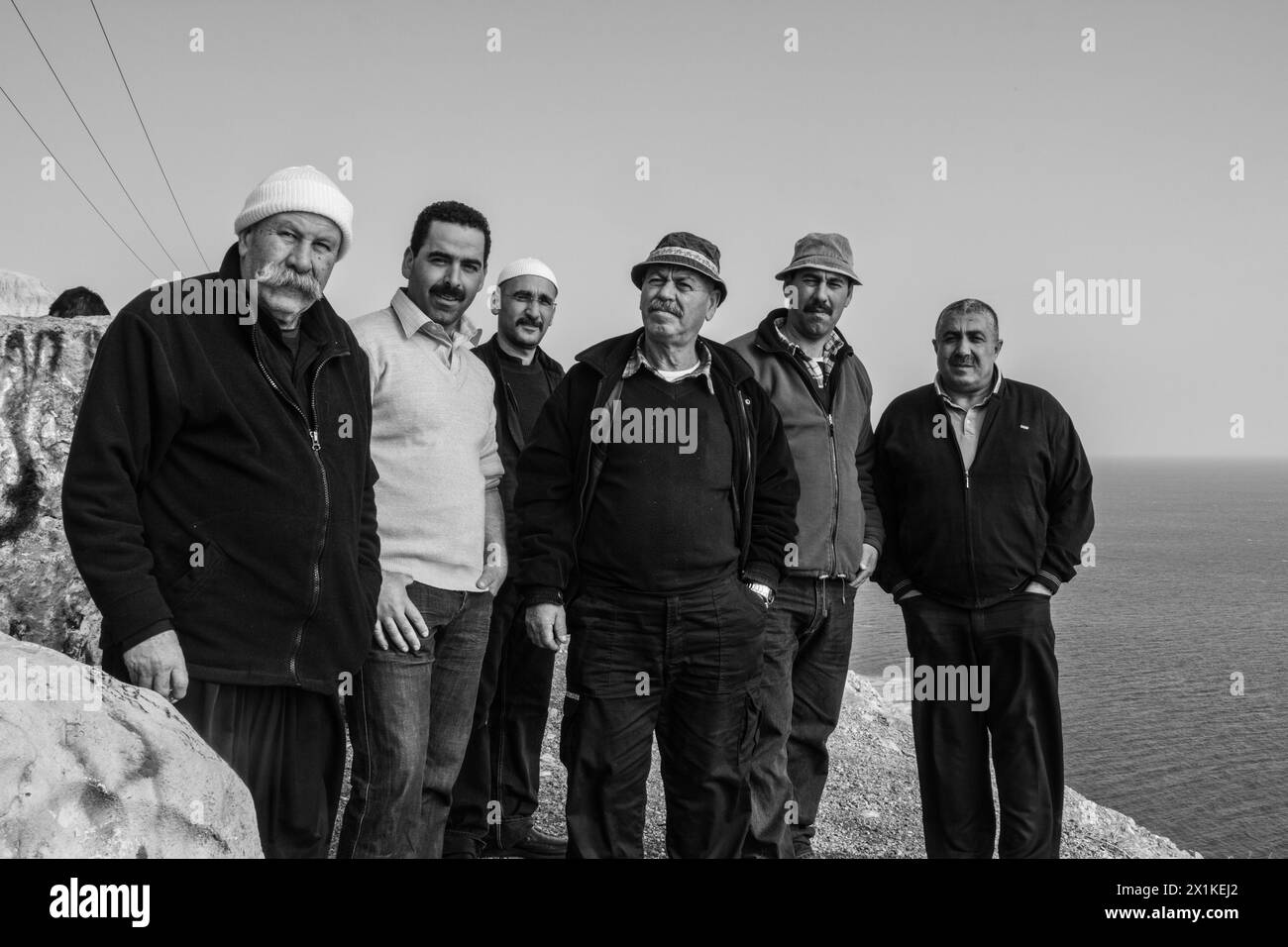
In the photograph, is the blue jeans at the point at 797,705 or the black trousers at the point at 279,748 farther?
the blue jeans at the point at 797,705

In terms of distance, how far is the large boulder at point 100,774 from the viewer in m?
2.33

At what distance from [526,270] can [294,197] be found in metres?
2.60

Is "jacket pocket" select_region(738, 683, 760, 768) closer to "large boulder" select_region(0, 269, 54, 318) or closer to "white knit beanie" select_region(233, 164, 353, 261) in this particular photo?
"white knit beanie" select_region(233, 164, 353, 261)

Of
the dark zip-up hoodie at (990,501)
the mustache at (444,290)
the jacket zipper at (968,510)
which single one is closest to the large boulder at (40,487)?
the mustache at (444,290)

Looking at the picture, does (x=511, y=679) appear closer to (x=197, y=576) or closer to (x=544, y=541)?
(x=544, y=541)

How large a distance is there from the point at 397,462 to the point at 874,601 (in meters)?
79.2

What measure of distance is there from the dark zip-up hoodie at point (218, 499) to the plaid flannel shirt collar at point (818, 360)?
2391mm

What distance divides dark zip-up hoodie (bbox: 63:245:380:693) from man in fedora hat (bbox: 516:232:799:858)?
2.95 feet

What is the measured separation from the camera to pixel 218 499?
313 centimetres

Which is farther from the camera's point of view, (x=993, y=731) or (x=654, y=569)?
(x=993, y=731)

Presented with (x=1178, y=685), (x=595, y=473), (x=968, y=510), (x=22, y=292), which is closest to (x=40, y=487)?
(x=595, y=473)

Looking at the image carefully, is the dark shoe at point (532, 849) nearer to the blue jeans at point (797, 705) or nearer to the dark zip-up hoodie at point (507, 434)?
the blue jeans at point (797, 705)

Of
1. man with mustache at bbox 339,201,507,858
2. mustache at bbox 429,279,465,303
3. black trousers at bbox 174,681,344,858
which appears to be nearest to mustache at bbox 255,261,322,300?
man with mustache at bbox 339,201,507,858

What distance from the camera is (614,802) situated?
398 cm
